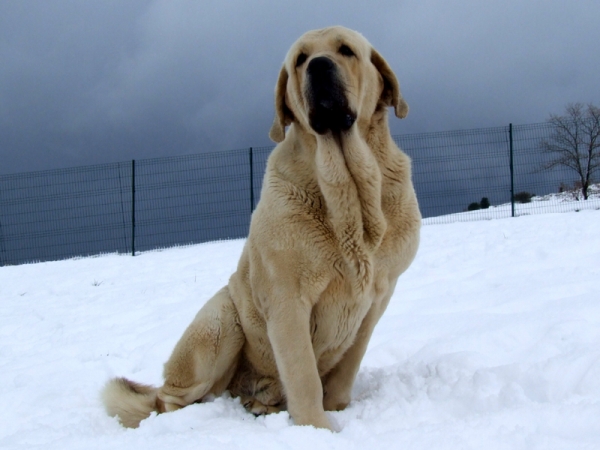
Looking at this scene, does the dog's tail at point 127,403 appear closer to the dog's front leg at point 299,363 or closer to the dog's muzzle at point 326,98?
the dog's front leg at point 299,363

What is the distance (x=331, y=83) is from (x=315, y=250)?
2.43 ft

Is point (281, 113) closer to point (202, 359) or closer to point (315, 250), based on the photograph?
point (315, 250)

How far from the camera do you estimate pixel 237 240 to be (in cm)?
1209

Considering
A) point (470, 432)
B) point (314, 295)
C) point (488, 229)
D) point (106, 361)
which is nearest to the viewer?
point (470, 432)

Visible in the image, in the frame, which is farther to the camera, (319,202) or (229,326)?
(229,326)

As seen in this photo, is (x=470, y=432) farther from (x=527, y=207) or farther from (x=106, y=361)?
(x=527, y=207)

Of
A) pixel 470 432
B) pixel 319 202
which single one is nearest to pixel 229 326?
pixel 319 202

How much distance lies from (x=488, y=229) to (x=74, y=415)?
23.9 ft

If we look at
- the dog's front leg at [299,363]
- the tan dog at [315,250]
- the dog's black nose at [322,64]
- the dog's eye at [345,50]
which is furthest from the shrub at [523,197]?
the dog's front leg at [299,363]

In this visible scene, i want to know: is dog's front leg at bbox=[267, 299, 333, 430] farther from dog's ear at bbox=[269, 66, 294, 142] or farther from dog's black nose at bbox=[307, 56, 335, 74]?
dog's black nose at bbox=[307, 56, 335, 74]

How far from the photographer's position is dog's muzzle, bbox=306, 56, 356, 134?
2.44 m

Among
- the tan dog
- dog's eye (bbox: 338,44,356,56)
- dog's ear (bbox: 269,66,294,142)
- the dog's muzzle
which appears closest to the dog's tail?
the tan dog

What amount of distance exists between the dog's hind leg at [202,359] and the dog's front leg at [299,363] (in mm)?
497

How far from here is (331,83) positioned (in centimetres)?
244
